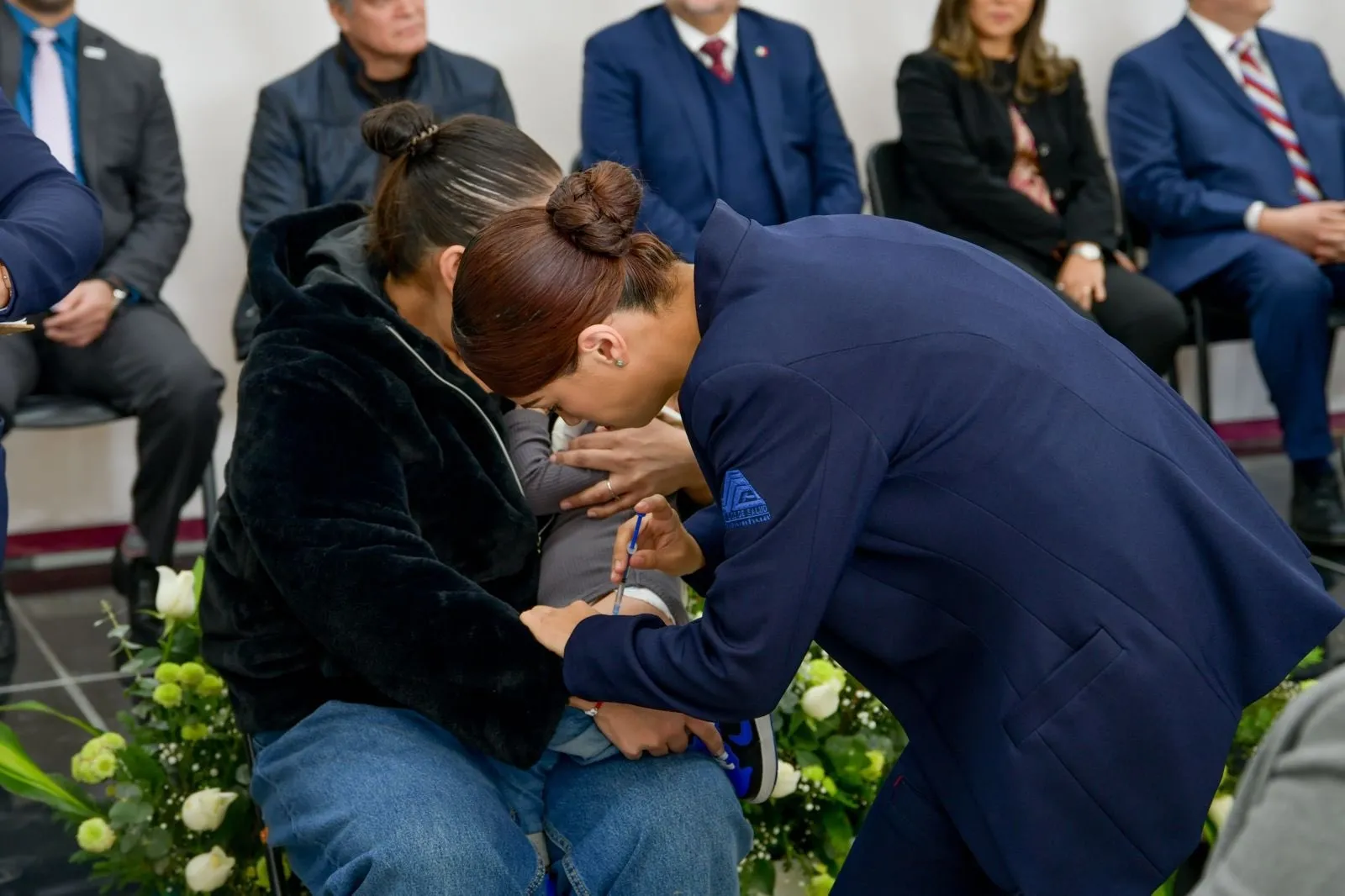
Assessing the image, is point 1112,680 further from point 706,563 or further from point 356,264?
point 356,264

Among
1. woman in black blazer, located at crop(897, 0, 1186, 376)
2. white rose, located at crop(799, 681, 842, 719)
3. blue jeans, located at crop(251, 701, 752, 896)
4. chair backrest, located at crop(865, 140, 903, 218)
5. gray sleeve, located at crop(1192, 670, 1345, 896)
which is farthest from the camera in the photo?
chair backrest, located at crop(865, 140, 903, 218)

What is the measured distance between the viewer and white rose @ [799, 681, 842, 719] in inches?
84.1

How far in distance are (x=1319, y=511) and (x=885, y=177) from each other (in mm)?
1475

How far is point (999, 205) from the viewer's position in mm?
4102

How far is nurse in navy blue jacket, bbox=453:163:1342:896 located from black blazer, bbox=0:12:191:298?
2.51m

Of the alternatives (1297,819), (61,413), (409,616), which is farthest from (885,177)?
(1297,819)

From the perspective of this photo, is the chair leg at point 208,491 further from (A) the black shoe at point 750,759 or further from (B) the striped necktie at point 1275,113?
(B) the striped necktie at point 1275,113

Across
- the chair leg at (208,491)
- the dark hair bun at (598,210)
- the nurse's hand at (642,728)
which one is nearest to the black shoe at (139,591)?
the chair leg at (208,491)

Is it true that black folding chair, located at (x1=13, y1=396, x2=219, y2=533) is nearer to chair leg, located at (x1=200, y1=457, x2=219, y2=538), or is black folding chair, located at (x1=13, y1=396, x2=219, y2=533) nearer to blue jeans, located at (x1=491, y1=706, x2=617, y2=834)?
chair leg, located at (x1=200, y1=457, x2=219, y2=538)

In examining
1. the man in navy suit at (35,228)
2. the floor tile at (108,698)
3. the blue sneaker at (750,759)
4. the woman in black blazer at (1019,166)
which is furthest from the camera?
the woman in black blazer at (1019,166)

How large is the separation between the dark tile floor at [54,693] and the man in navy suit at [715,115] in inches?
65.8

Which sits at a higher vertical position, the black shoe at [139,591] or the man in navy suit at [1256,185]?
the man in navy suit at [1256,185]

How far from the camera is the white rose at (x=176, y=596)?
2.20 metres

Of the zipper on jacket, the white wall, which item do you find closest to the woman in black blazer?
the white wall
